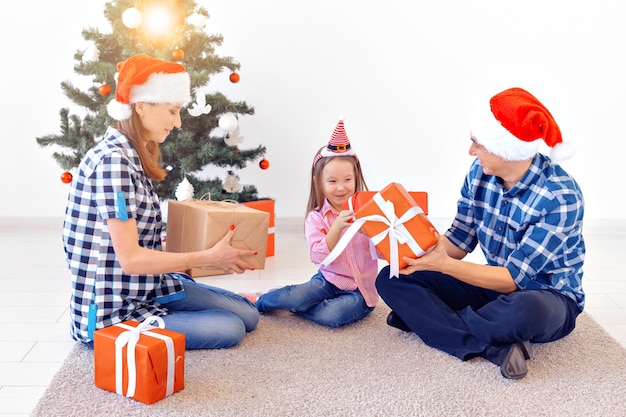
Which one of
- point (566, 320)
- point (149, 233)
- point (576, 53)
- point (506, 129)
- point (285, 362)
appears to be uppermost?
point (576, 53)

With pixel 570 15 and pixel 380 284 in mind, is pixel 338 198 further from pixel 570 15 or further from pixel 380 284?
pixel 570 15

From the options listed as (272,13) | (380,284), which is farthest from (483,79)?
(380,284)

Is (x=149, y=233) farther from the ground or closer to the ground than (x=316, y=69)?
closer to the ground

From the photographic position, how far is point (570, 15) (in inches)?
157

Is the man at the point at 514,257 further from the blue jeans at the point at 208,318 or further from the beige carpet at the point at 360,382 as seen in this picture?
the blue jeans at the point at 208,318

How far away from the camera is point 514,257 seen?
7.15 feet

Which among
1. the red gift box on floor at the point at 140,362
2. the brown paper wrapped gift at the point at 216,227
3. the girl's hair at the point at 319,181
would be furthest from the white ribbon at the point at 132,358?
the girl's hair at the point at 319,181

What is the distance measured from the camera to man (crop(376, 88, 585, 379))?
211cm

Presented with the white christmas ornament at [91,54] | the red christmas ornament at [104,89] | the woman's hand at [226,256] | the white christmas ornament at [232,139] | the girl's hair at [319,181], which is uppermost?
the white christmas ornament at [91,54]

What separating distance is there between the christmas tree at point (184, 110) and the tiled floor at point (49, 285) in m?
0.42

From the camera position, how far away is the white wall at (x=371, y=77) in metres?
Result: 3.94

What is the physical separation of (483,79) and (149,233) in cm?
246

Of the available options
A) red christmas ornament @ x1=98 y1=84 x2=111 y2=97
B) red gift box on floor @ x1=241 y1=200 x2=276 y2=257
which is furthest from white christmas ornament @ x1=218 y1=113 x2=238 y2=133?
red christmas ornament @ x1=98 y1=84 x2=111 y2=97

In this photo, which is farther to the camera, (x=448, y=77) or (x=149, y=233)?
(x=448, y=77)
